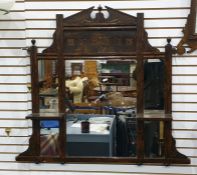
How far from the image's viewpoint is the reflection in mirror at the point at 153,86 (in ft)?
9.88

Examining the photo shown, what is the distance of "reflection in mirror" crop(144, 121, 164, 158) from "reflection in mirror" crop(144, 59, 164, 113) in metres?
0.11

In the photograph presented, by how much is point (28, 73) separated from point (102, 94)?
633mm

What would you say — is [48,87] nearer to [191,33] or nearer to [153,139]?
[153,139]

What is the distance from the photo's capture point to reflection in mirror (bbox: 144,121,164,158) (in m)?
3.03

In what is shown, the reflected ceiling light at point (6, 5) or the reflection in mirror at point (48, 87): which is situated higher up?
the reflected ceiling light at point (6, 5)

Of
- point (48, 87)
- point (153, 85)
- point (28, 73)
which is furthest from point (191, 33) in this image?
point (28, 73)

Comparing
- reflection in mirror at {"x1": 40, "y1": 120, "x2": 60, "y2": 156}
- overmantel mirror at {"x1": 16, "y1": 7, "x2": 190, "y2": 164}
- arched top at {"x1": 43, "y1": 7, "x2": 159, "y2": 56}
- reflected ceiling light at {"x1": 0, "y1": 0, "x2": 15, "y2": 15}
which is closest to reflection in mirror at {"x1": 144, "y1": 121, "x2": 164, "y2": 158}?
overmantel mirror at {"x1": 16, "y1": 7, "x2": 190, "y2": 164}

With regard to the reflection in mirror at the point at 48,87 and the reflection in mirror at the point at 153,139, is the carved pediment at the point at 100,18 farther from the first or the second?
the reflection in mirror at the point at 153,139

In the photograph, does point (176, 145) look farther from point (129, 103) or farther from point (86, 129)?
point (86, 129)

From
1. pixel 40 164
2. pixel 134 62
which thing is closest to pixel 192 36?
pixel 134 62

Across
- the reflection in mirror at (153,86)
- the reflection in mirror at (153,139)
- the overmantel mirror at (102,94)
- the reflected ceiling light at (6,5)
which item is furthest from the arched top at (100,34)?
the reflection in mirror at (153,139)

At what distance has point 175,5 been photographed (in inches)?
117

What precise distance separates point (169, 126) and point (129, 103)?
36 centimetres

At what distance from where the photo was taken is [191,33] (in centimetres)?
293
